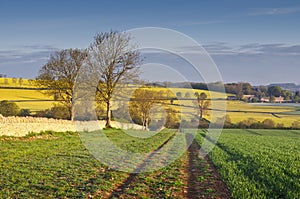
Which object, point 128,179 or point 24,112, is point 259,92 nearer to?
point 24,112

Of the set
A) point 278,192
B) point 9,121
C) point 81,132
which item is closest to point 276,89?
point 81,132

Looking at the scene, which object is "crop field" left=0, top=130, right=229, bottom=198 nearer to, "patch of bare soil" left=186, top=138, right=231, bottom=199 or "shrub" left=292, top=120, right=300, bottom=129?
"patch of bare soil" left=186, top=138, right=231, bottom=199

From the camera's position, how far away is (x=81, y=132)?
4003 centimetres

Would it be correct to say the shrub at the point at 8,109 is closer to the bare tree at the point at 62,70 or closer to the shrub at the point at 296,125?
the bare tree at the point at 62,70

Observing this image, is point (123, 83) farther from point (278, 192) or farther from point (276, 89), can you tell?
point (276, 89)

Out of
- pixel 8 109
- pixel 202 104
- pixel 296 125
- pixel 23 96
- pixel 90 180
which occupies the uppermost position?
pixel 23 96

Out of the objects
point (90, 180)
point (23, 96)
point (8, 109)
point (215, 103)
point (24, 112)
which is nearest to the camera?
point (90, 180)


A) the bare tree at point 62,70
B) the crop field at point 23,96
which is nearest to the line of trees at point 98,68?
the bare tree at point 62,70

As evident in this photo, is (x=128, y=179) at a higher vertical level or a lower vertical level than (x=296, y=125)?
higher

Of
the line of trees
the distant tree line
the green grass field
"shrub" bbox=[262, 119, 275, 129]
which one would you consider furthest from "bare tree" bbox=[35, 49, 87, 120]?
the distant tree line

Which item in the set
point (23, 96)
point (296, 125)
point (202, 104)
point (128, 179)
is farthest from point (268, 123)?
point (128, 179)

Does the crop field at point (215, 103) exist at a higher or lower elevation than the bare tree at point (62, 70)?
lower

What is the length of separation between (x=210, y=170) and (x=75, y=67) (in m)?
37.1

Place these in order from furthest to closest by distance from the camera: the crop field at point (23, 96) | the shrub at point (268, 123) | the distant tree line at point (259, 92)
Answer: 1. the distant tree line at point (259, 92)
2. the shrub at point (268, 123)
3. the crop field at point (23, 96)
